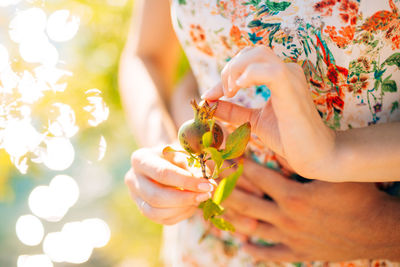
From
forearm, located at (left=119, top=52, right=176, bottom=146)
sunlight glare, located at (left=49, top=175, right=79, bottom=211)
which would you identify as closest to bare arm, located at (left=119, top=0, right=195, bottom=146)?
forearm, located at (left=119, top=52, right=176, bottom=146)

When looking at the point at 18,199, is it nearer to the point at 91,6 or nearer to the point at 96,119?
the point at 91,6

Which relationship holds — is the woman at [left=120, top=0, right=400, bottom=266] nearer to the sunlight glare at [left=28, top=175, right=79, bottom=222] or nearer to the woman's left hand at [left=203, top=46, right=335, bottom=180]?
the woman's left hand at [left=203, top=46, right=335, bottom=180]

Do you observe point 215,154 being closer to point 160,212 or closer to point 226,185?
point 226,185

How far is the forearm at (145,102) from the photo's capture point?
3.52 feet

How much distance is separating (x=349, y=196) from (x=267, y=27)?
42cm

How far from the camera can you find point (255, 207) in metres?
0.89

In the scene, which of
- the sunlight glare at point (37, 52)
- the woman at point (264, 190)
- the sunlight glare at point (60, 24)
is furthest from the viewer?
the sunlight glare at point (60, 24)

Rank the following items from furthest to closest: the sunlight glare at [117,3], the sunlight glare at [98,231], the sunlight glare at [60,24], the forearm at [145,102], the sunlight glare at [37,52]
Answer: the sunlight glare at [98,231], the sunlight glare at [117,3], the sunlight glare at [60,24], the forearm at [145,102], the sunlight glare at [37,52]

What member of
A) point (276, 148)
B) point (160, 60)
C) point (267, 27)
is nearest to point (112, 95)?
point (160, 60)

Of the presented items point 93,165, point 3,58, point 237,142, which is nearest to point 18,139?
point 3,58

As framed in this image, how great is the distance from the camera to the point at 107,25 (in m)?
1.80

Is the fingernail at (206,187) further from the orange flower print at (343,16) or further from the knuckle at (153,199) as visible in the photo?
the orange flower print at (343,16)

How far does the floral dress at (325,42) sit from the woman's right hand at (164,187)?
0.85 feet

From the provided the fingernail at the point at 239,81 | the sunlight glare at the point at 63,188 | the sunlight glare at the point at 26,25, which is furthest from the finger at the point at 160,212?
the sunlight glare at the point at 63,188
